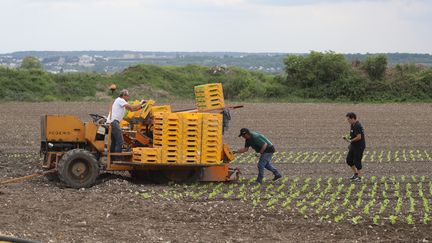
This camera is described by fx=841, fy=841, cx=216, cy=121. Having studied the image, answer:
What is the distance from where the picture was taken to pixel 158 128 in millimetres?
16688

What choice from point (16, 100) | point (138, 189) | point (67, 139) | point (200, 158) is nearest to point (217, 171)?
point (200, 158)

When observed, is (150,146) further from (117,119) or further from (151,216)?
(151,216)

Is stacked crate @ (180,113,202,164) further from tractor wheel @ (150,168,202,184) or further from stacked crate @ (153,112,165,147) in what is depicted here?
tractor wheel @ (150,168,202,184)

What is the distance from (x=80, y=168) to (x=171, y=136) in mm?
1885

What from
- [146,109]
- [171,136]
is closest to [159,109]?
[146,109]

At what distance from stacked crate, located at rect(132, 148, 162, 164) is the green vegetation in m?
34.1

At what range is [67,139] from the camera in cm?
1700

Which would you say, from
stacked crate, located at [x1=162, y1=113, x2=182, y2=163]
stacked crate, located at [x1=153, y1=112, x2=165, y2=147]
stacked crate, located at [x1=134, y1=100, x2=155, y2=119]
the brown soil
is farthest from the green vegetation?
stacked crate, located at [x1=162, y1=113, x2=182, y2=163]

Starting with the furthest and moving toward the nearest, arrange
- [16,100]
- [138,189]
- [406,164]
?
[16,100] → [406,164] → [138,189]

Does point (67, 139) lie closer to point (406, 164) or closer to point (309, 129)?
point (406, 164)

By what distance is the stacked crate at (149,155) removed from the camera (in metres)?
16.6

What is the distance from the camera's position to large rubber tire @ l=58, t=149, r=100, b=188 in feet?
53.6

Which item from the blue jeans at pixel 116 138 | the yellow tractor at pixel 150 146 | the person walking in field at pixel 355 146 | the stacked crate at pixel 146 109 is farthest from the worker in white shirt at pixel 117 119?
the person walking in field at pixel 355 146

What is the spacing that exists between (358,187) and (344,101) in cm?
3475
